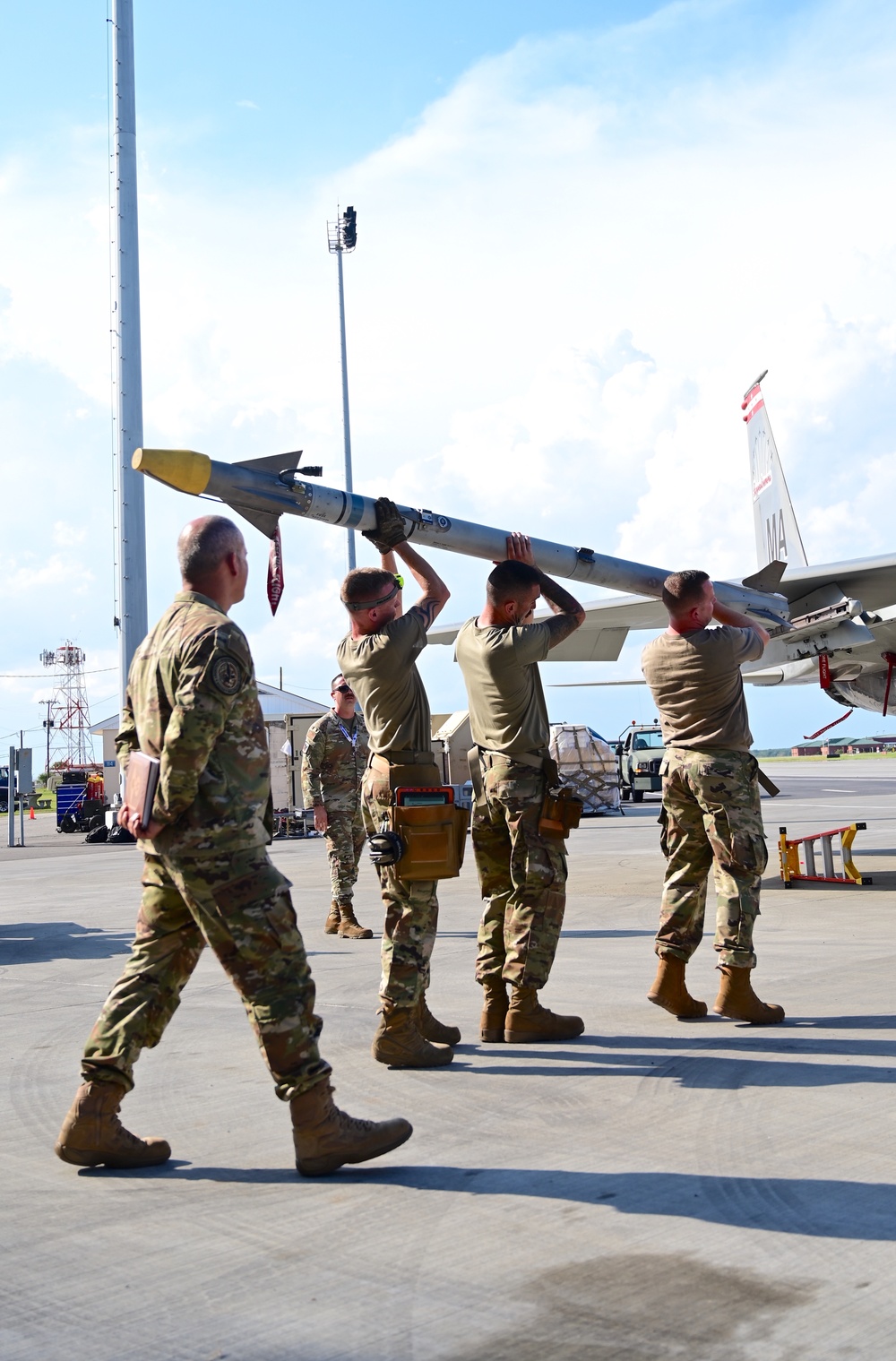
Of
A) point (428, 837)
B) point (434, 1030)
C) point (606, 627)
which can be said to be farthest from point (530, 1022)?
point (606, 627)

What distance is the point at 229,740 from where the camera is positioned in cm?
369

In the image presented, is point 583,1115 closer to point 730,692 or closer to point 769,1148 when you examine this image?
point 769,1148

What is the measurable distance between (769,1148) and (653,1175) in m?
0.44

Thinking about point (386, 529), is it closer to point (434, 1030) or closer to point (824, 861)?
point (434, 1030)

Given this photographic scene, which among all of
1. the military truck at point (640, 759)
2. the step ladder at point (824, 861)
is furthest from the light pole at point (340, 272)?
the step ladder at point (824, 861)

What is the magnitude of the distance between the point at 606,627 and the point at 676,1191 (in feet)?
43.7

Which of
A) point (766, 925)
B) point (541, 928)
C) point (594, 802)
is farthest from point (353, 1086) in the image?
point (594, 802)

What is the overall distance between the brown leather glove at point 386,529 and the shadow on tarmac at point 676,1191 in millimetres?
3075

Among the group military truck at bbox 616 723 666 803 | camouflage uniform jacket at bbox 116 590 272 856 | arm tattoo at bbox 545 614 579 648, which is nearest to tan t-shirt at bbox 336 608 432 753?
arm tattoo at bbox 545 614 579 648

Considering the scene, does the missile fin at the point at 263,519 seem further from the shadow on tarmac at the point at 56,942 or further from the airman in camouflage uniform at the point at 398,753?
the shadow on tarmac at the point at 56,942

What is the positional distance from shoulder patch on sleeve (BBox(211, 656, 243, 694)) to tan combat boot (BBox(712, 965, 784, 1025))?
9.80 feet

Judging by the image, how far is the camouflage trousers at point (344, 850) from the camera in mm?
9609

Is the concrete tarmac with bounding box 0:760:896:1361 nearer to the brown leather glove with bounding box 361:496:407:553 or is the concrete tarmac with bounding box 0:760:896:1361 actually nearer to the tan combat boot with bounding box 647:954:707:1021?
the tan combat boot with bounding box 647:954:707:1021

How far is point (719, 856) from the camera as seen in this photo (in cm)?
559
